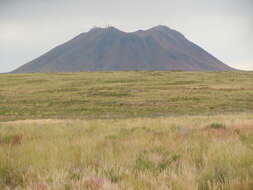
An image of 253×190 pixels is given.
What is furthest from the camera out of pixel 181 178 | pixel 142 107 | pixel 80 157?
pixel 142 107

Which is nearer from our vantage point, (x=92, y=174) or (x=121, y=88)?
(x=92, y=174)

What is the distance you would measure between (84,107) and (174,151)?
109ft

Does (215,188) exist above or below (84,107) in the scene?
above

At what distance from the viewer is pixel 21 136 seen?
34.4ft

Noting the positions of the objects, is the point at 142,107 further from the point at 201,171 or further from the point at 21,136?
the point at 201,171

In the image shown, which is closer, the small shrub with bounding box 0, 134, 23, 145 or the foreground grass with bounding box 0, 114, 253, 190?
the foreground grass with bounding box 0, 114, 253, 190

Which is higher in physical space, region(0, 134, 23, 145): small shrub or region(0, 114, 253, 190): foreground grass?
region(0, 114, 253, 190): foreground grass

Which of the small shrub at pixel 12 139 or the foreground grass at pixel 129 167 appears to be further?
the small shrub at pixel 12 139

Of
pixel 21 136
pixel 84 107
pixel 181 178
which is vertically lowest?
pixel 84 107

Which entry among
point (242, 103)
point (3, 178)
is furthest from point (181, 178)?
point (242, 103)

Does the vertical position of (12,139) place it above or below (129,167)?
below

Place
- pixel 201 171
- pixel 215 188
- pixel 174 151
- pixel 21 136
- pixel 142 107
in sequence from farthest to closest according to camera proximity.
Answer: pixel 142 107 → pixel 21 136 → pixel 174 151 → pixel 201 171 → pixel 215 188

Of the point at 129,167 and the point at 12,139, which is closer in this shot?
the point at 129,167

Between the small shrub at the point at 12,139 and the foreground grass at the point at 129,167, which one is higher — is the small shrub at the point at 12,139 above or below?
below
